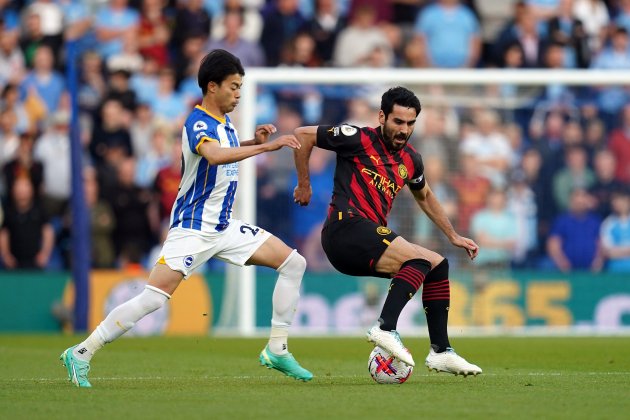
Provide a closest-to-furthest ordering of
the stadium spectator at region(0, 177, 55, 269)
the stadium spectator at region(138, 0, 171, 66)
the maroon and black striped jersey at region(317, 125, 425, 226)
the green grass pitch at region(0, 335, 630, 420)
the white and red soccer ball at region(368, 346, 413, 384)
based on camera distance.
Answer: the green grass pitch at region(0, 335, 630, 420), the white and red soccer ball at region(368, 346, 413, 384), the maroon and black striped jersey at region(317, 125, 425, 226), the stadium spectator at region(0, 177, 55, 269), the stadium spectator at region(138, 0, 171, 66)

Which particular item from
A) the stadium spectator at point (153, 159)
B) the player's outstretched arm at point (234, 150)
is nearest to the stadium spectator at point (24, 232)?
the stadium spectator at point (153, 159)

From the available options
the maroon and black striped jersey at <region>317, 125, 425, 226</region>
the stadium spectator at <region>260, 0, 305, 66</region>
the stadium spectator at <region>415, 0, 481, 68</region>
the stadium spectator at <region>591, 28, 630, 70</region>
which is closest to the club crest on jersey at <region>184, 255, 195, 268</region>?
the maroon and black striped jersey at <region>317, 125, 425, 226</region>

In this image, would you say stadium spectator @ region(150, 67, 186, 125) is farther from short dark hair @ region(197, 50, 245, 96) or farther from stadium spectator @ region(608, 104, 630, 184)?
short dark hair @ region(197, 50, 245, 96)

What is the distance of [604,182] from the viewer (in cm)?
1914

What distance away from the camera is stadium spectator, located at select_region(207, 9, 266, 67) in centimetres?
2019

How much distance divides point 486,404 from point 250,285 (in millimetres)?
10462

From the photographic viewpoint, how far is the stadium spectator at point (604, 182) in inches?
749

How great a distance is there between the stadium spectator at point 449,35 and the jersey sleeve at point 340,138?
11.5 meters

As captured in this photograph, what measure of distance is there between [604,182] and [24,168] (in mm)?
8488

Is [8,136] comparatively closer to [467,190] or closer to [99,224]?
[99,224]

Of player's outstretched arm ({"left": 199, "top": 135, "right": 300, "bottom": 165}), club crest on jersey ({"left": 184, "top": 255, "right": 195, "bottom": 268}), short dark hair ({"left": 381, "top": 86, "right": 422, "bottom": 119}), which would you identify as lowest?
club crest on jersey ({"left": 184, "top": 255, "right": 195, "bottom": 268})

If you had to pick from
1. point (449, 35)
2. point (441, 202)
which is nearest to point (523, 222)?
point (441, 202)

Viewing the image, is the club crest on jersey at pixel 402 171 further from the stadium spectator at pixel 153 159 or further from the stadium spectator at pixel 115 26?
the stadium spectator at pixel 115 26

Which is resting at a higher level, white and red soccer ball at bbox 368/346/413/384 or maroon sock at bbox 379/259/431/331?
maroon sock at bbox 379/259/431/331
